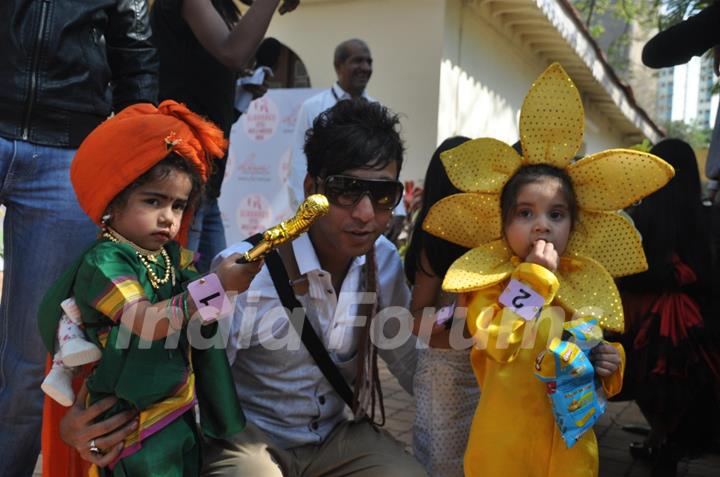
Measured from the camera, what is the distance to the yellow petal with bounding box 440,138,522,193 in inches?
91.8

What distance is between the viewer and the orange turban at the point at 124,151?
189 cm

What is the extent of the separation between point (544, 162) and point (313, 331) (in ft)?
2.98

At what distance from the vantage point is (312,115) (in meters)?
4.77

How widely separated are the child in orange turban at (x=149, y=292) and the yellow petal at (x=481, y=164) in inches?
31.5

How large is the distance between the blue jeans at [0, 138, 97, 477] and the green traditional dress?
42cm

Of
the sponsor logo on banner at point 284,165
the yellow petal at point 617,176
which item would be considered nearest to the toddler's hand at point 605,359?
the yellow petal at point 617,176

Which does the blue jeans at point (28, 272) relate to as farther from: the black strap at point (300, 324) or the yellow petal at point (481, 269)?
the yellow petal at point (481, 269)

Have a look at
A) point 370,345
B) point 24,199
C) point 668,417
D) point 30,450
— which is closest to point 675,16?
point 668,417

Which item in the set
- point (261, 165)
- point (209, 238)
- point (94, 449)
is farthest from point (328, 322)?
point (261, 165)

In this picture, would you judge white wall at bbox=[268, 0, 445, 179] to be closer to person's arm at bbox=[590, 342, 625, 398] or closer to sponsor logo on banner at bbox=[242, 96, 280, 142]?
sponsor logo on banner at bbox=[242, 96, 280, 142]

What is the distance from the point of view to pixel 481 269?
227 centimetres

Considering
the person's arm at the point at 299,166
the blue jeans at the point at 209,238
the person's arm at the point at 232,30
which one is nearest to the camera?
the person's arm at the point at 232,30

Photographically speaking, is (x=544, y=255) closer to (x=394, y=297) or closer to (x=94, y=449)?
(x=394, y=297)

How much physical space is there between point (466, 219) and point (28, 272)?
142cm
